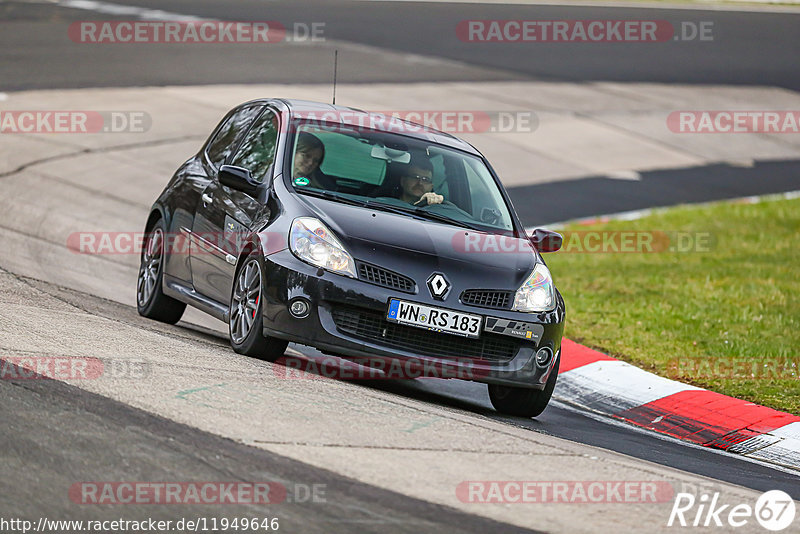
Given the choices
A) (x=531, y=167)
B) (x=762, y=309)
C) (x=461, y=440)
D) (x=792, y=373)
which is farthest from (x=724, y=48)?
(x=461, y=440)

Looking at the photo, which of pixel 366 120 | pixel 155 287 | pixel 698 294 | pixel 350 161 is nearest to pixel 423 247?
pixel 350 161

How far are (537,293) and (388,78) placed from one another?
54.7ft

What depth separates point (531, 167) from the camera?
18.8m

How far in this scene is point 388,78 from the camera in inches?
943

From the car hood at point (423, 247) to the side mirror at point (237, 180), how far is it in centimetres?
48

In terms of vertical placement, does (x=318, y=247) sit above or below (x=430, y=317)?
above

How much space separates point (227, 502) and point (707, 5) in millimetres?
37654

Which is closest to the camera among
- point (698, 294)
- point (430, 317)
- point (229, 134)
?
point (430, 317)

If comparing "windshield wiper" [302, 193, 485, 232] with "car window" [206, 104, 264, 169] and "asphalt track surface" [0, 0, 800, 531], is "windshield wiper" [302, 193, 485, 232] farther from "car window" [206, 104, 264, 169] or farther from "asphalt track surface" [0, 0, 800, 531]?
"car window" [206, 104, 264, 169]

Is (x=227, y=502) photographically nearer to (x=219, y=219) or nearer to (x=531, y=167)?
(x=219, y=219)

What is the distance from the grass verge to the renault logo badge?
9.81 ft

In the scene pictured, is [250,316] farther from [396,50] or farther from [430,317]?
[396,50]

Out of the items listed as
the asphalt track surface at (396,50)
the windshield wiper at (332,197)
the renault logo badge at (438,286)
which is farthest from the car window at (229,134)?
the asphalt track surface at (396,50)

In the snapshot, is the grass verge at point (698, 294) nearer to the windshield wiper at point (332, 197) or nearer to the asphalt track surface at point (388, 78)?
the asphalt track surface at point (388, 78)
